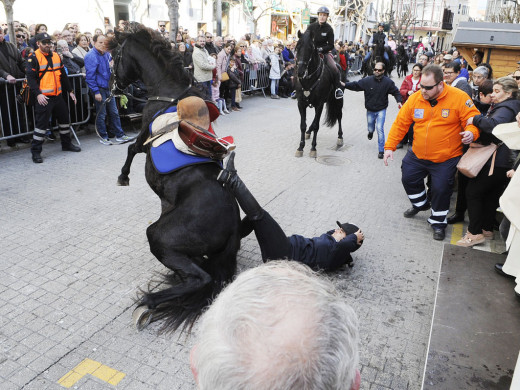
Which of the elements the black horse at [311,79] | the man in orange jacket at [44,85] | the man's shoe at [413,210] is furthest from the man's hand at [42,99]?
the man's shoe at [413,210]

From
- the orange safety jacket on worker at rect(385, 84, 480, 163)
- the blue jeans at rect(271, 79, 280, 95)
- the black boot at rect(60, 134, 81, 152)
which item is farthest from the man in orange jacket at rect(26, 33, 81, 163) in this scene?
the blue jeans at rect(271, 79, 280, 95)

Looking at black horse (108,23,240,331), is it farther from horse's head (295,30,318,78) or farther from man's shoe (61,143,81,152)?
horse's head (295,30,318,78)

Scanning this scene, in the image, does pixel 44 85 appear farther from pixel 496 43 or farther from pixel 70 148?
pixel 496 43

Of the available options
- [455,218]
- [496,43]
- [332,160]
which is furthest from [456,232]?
[496,43]

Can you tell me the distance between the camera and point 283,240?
12.7ft

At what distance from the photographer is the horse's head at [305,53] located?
8320 millimetres

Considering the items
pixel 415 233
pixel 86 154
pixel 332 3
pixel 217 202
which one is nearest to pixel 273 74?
pixel 86 154

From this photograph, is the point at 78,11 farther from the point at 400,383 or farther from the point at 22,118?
the point at 400,383

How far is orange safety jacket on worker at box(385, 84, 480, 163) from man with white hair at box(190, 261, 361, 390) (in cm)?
458

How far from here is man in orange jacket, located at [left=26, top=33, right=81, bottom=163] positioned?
7.25 meters

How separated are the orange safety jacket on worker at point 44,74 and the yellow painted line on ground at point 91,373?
18.6 ft

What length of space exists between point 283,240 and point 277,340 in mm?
2896

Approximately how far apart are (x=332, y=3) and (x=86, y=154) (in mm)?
43394

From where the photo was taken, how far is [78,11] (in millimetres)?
22688
